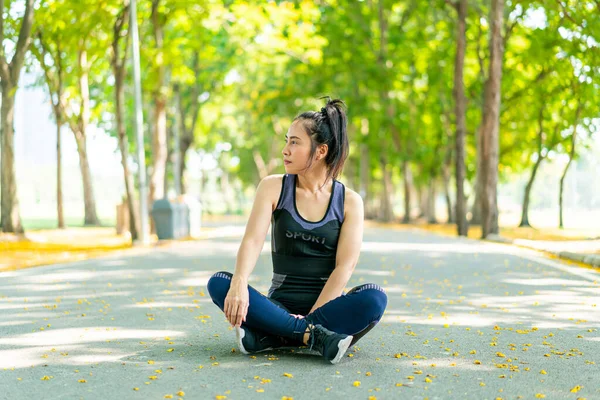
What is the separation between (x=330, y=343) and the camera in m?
5.53

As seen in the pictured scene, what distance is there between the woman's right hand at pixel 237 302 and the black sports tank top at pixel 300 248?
56 cm

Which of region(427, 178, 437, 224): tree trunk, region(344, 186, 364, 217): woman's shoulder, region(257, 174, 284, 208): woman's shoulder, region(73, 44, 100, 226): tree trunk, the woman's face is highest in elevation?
region(73, 44, 100, 226): tree trunk

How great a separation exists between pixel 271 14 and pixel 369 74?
26.6ft

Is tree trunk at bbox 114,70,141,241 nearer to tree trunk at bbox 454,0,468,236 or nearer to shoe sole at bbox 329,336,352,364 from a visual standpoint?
tree trunk at bbox 454,0,468,236

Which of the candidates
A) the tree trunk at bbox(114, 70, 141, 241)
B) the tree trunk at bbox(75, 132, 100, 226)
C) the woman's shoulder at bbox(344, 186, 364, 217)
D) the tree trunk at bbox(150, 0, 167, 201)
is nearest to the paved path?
the woman's shoulder at bbox(344, 186, 364, 217)

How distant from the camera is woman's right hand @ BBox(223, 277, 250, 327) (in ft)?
17.8

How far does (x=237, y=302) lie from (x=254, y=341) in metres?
0.51

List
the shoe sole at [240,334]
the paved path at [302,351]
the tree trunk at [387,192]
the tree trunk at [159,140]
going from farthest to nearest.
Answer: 1. the tree trunk at [387,192]
2. the tree trunk at [159,140]
3. the shoe sole at [240,334]
4. the paved path at [302,351]

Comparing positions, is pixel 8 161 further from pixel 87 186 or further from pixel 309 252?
pixel 309 252

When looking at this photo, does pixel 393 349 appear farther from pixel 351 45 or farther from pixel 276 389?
pixel 351 45

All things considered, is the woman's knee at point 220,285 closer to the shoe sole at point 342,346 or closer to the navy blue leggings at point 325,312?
the navy blue leggings at point 325,312

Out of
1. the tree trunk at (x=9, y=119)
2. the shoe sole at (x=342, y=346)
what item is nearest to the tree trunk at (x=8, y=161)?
the tree trunk at (x=9, y=119)

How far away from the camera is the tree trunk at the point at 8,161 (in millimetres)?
22031

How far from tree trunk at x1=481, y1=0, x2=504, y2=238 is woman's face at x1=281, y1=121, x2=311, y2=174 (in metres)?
19.8
